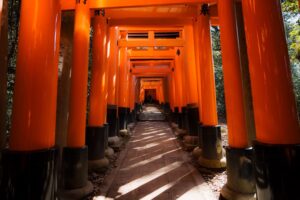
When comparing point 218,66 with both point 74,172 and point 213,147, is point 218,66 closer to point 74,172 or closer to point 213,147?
point 213,147

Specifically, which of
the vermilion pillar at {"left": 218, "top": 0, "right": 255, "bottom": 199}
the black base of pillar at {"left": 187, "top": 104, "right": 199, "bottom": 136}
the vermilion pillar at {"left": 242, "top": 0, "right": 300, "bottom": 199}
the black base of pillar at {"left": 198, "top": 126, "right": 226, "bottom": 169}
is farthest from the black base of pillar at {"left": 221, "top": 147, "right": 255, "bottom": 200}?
the black base of pillar at {"left": 187, "top": 104, "right": 199, "bottom": 136}

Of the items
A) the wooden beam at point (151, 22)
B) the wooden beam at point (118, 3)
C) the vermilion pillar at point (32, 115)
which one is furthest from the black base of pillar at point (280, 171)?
the wooden beam at point (151, 22)

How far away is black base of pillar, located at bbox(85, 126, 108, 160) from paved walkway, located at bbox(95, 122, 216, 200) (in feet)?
2.18

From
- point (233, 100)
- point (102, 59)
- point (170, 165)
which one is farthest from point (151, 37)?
point (233, 100)

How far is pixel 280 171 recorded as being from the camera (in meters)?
1.70

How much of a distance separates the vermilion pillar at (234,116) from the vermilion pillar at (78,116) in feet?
8.20

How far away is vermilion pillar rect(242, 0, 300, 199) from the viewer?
169 centimetres

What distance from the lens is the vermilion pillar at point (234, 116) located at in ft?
10.2

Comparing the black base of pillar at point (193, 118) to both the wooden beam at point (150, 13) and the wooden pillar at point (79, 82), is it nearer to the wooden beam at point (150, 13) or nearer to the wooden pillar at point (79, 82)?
the wooden beam at point (150, 13)

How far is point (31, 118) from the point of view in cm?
190

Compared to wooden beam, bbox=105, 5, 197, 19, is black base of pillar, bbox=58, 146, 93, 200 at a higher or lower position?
lower

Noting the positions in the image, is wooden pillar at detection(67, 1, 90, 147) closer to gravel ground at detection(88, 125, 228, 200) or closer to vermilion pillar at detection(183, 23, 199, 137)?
gravel ground at detection(88, 125, 228, 200)

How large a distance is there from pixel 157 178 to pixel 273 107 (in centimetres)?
319

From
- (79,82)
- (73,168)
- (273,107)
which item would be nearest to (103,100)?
(79,82)
